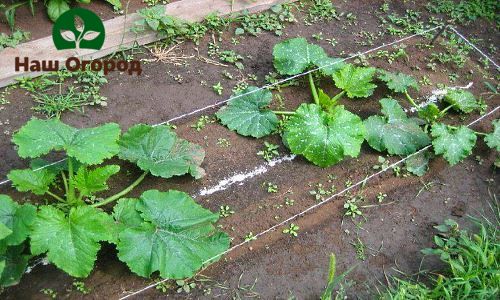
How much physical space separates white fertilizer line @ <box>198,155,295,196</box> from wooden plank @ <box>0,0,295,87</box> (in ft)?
5.09

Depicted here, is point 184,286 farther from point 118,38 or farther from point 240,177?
point 118,38

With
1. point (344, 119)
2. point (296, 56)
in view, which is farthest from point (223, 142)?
point (296, 56)

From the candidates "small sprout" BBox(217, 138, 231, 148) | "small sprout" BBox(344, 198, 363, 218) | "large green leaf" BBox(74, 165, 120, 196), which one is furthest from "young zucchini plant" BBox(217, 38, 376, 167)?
"large green leaf" BBox(74, 165, 120, 196)

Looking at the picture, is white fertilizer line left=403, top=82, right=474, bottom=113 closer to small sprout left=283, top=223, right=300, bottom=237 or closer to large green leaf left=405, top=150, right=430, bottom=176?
large green leaf left=405, top=150, right=430, bottom=176

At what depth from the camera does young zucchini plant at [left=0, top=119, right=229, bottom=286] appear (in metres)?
2.95

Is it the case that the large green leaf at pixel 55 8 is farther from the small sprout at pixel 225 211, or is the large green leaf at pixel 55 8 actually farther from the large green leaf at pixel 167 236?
the small sprout at pixel 225 211

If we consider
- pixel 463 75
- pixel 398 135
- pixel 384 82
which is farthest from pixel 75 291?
pixel 463 75

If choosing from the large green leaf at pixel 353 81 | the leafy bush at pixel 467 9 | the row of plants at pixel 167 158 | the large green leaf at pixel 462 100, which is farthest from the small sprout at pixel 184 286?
the leafy bush at pixel 467 9

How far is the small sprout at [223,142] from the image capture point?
403 cm

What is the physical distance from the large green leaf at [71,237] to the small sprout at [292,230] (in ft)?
3.86

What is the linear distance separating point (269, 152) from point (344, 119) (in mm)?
617

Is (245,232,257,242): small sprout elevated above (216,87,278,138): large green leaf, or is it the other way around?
(216,87,278,138): large green leaf

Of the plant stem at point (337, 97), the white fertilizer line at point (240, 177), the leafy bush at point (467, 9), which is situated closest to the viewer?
the white fertilizer line at point (240, 177)

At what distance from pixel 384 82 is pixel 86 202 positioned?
8.98 feet
